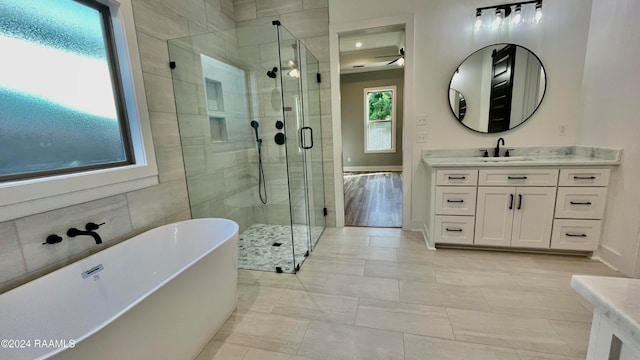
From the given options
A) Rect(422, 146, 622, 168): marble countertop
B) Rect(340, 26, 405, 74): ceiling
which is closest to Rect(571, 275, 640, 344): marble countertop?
Rect(422, 146, 622, 168): marble countertop

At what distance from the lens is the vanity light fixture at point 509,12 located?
2406 mm

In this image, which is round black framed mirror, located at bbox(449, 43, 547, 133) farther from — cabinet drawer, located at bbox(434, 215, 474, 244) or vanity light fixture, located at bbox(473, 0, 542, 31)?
cabinet drawer, located at bbox(434, 215, 474, 244)

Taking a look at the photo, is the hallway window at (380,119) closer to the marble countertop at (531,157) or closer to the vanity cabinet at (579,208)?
the marble countertop at (531,157)

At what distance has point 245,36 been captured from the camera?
9.57ft

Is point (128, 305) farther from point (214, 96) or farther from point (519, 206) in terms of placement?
→ point (519, 206)

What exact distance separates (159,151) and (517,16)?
3518 mm

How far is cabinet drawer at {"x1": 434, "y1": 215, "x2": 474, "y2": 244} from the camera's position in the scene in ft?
8.04

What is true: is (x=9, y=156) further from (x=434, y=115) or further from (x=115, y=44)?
(x=434, y=115)

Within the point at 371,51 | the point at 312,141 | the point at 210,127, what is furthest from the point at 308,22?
the point at 371,51

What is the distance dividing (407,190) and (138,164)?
105 inches

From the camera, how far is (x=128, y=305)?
123cm

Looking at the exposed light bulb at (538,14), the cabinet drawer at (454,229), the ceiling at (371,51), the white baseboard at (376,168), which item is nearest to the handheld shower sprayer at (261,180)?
the ceiling at (371,51)

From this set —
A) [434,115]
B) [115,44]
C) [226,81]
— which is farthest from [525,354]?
[226,81]

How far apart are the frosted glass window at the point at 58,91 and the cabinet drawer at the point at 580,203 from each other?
3580 millimetres
